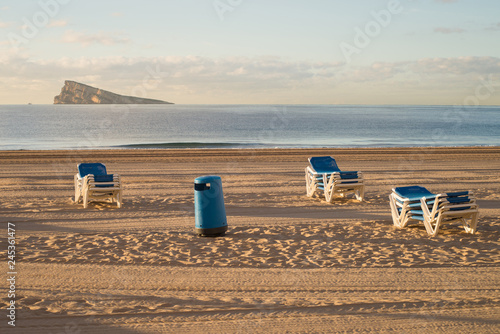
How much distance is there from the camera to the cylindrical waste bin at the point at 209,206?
771 cm

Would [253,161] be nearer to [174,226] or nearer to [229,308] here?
[174,226]

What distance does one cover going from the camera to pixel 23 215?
9633mm

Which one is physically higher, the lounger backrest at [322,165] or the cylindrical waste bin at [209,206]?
the lounger backrest at [322,165]

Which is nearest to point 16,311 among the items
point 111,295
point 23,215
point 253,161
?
point 111,295

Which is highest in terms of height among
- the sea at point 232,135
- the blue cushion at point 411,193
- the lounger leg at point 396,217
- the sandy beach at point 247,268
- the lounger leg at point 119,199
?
the sea at point 232,135

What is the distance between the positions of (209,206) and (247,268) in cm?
176

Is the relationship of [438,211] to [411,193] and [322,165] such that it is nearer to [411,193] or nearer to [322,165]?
[411,193]

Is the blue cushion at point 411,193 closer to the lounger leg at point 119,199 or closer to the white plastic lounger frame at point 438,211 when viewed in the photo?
the white plastic lounger frame at point 438,211

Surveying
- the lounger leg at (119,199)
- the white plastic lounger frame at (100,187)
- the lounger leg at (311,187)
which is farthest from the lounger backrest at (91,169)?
the lounger leg at (311,187)

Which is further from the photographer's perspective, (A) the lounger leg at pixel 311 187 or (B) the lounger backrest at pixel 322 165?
(B) the lounger backrest at pixel 322 165

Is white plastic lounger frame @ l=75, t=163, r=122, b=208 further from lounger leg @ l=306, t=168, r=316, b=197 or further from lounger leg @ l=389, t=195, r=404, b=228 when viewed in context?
lounger leg @ l=389, t=195, r=404, b=228

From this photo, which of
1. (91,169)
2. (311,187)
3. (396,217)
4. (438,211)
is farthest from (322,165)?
(91,169)

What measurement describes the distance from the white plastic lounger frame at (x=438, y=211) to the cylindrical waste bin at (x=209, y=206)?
3.07 meters

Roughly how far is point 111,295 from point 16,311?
36.0 inches
